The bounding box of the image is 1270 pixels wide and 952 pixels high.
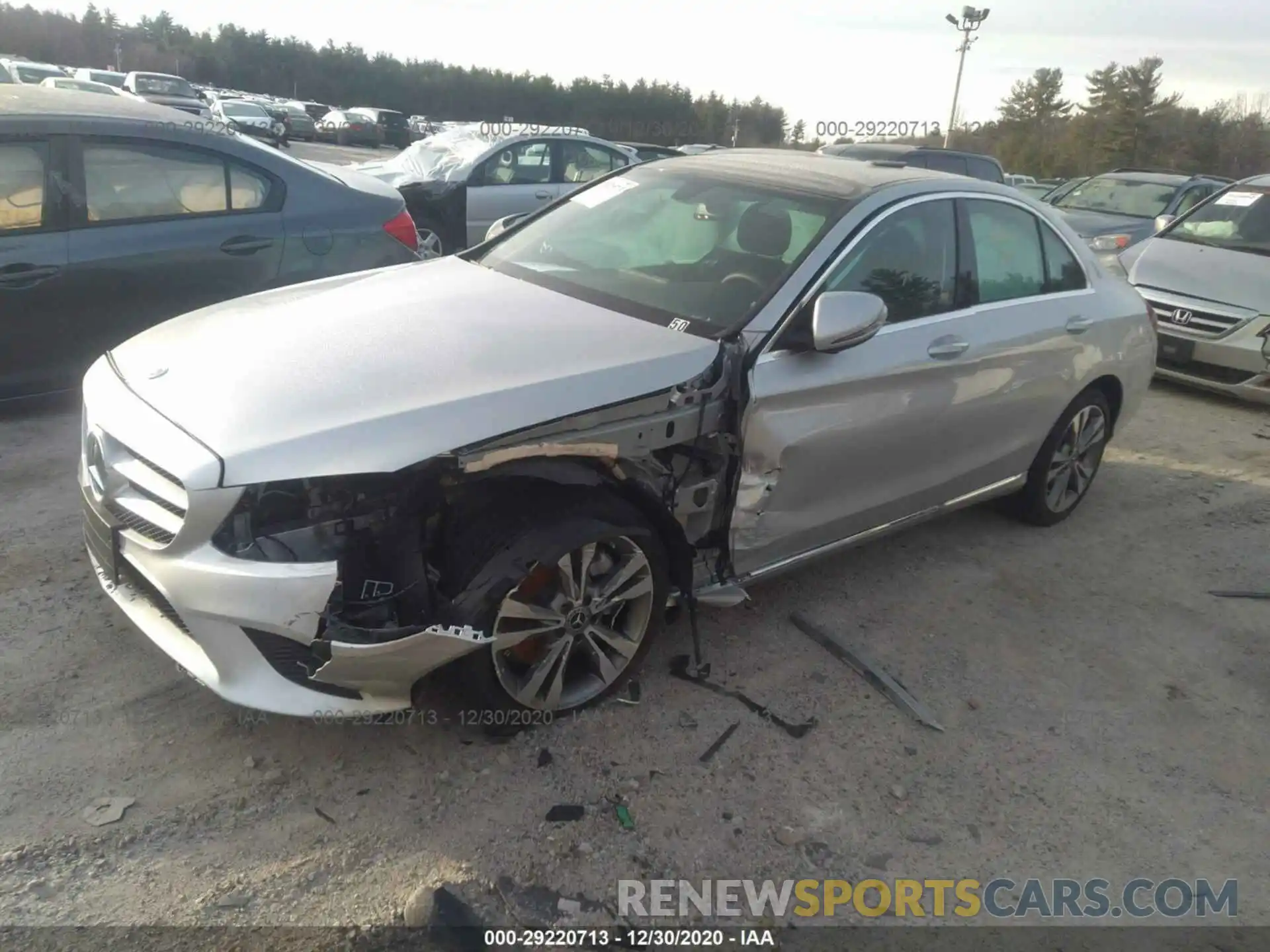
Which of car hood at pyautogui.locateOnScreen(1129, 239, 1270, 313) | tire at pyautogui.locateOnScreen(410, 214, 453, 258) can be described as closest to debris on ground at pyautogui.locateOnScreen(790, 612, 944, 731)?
car hood at pyautogui.locateOnScreen(1129, 239, 1270, 313)

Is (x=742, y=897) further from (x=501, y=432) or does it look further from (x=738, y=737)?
(x=501, y=432)

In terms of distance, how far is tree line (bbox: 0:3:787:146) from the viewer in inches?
2154

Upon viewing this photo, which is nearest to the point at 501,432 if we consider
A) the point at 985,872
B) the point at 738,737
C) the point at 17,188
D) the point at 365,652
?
the point at 365,652

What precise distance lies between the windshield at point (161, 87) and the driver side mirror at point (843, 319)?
94.6 feet

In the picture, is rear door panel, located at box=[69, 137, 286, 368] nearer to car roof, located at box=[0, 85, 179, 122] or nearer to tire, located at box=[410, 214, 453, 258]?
car roof, located at box=[0, 85, 179, 122]

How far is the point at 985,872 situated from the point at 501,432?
1814 millimetres

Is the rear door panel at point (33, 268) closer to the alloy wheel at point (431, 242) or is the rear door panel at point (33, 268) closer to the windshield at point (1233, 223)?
the alloy wheel at point (431, 242)

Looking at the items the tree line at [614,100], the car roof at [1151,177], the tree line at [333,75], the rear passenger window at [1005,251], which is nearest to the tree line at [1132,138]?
the tree line at [614,100]

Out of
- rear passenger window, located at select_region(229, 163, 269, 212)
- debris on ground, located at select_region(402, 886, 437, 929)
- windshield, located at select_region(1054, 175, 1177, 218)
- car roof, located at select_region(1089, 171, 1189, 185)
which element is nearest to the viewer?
debris on ground, located at select_region(402, 886, 437, 929)

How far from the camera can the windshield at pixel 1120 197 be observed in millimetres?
11625

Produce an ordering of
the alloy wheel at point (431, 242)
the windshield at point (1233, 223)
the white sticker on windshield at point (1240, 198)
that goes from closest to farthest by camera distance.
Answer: the windshield at point (1233, 223)
the white sticker on windshield at point (1240, 198)
the alloy wheel at point (431, 242)

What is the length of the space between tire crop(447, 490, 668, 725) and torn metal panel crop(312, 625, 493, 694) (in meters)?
0.06

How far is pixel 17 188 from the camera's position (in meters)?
4.57

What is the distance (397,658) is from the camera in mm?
A: 2561
